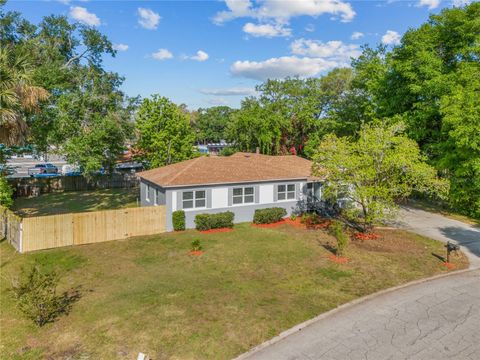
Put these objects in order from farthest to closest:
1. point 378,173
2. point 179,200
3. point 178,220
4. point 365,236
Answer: point 179,200 → point 178,220 → point 365,236 → point 378,173

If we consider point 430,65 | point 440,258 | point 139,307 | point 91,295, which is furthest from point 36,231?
point 430,65

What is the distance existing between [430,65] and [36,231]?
29627 mm

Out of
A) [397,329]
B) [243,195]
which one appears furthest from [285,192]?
[397,329]

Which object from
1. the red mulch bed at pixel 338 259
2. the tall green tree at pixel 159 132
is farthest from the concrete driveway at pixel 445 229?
the tall green tree at pixel 159 132

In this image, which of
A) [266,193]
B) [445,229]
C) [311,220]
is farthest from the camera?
[266,193]

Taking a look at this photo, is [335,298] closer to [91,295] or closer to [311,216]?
[91,295]

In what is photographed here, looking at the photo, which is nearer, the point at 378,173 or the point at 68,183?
the point at 378,173

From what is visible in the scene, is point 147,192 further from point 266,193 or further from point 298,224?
point 298,224

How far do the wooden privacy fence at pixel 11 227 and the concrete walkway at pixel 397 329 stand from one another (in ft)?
46.9

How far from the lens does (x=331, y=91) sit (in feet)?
166

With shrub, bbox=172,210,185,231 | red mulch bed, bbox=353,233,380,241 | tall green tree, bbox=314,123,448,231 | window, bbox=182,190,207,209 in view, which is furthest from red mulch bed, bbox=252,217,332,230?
shrub, bbox=172,210,185,231

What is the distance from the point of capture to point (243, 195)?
916 inches

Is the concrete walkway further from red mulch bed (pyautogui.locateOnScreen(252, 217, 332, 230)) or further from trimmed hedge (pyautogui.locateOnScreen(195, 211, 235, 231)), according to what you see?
trimmed hedge (pyautogui.locateOnScreen(195, 211, 235, 231))

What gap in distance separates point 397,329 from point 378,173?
403 inches
